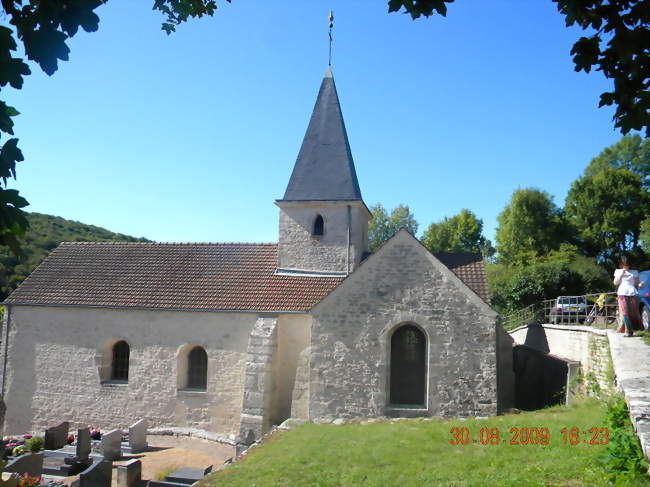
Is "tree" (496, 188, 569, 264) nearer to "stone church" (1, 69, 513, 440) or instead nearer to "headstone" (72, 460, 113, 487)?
"stone church" (1, 69, 513, 440)

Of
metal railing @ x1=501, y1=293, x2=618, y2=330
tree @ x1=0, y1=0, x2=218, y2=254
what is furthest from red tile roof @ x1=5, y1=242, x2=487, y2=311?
tree @ x1=0, y1=0, x2=218, y2=254

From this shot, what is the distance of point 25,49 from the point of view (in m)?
2.99

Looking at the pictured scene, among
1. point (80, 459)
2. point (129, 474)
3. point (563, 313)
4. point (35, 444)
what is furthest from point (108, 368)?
point (563, 313)

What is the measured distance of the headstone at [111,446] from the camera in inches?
536

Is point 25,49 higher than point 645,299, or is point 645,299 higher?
point 25,49

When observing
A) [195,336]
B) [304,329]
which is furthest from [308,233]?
[195,336]

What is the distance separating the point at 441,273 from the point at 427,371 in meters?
2.72

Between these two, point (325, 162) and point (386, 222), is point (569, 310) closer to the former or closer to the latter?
point (325, 162)

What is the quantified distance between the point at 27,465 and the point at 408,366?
957 cm

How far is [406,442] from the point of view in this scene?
9750mm

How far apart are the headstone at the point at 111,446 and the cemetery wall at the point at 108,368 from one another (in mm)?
2558

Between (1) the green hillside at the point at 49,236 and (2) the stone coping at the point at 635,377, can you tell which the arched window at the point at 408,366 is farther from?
(1) the green hillside at the point at 49,236

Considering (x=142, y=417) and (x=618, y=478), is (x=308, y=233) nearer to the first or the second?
(x=142, y=417)

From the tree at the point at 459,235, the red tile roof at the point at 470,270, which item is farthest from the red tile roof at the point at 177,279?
the tree at the point at 459,235
